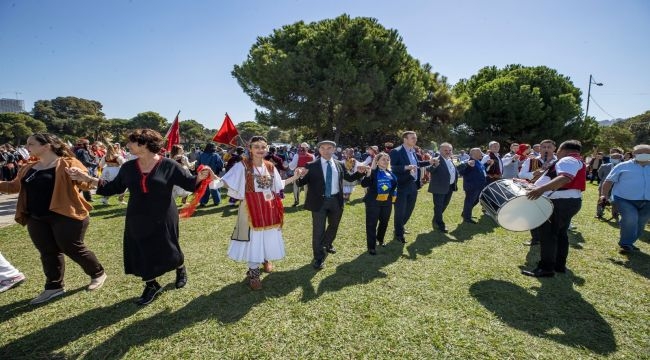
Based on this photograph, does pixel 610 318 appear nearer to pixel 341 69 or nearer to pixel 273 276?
pixel 273 276

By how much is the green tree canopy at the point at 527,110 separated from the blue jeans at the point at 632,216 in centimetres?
2751

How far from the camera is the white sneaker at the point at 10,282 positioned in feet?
14.0

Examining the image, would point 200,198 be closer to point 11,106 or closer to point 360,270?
point 360,270

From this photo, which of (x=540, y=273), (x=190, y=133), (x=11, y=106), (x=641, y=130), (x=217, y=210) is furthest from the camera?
(x=11, y=106)

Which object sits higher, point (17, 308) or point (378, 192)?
point (378, 192)

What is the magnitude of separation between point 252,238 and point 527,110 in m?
33.8

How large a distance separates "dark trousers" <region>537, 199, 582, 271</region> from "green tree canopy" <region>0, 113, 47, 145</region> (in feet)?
220

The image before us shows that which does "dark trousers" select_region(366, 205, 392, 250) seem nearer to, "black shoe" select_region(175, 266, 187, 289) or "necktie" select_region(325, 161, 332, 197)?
"necktie" select_region(325, 161, 332, 197)

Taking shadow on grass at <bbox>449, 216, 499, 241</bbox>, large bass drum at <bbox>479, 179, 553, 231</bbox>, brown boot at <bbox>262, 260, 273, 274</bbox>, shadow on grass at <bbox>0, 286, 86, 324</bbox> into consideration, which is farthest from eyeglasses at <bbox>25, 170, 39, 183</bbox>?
shadow on grass at <bbox>449, 216, 499, 241</bbox>

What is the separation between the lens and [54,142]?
395 cm

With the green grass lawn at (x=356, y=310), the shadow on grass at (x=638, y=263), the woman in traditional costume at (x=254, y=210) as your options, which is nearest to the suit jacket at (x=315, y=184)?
the woman in traditional costume at (x=254, y=210)

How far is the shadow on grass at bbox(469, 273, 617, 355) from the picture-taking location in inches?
128

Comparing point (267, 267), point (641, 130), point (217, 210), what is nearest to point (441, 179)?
point (267, 267)

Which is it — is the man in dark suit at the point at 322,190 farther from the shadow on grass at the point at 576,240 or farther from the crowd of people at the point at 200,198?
the shadow on grass at the point at 576,240
